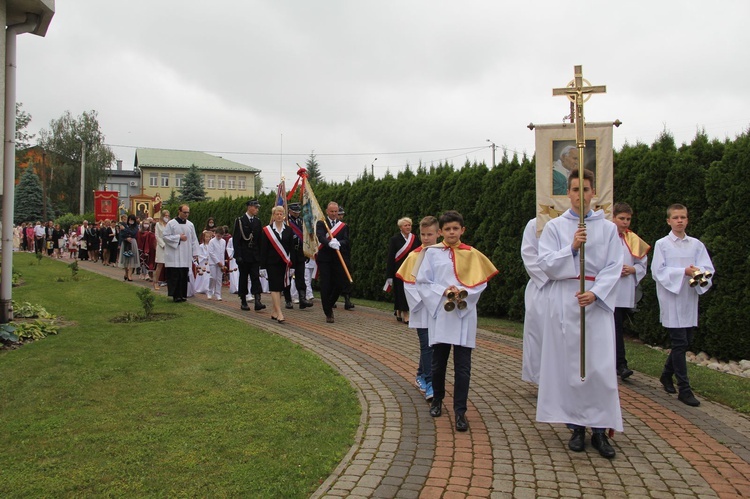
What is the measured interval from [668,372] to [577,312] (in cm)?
240

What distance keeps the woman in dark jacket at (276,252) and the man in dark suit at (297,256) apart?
0.44 m

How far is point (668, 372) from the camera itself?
661 centimetres

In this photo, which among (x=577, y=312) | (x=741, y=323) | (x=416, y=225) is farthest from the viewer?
(x=416, y=225)

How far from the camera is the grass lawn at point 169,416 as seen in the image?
4.13 meters

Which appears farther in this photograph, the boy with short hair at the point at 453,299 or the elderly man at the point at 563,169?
the elderly man at the point at 563,169

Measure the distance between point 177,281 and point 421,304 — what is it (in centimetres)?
909

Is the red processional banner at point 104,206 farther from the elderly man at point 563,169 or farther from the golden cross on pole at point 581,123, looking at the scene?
the golden cross on pole at point 581,123

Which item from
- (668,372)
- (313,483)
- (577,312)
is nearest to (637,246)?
(668,372)

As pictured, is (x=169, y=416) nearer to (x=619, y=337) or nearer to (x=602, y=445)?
(x=602, y=445)

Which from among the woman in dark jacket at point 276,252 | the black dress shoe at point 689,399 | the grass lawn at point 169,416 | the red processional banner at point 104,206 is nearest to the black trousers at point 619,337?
the black dress shoe at point 689,399

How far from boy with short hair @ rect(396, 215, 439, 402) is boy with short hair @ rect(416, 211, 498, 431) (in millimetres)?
262

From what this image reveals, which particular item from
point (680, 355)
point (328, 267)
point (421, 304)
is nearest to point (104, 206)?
point (328, 267)

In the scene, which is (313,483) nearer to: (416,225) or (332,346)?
(332,346)

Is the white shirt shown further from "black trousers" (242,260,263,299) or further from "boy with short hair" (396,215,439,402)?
"black trousers" (242,260,263,299)
